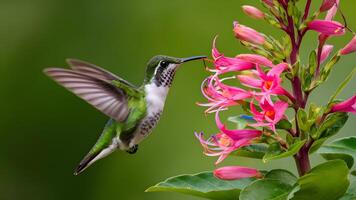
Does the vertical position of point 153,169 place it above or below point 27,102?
below

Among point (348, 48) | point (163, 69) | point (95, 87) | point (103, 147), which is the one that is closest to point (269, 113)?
point (348, 48)

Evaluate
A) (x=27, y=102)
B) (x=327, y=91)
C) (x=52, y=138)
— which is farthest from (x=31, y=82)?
(x=327, y=91)

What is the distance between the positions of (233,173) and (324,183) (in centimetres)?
41

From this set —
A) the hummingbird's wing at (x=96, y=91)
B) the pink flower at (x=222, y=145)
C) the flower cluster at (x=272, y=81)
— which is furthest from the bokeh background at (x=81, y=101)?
the flower cluster at (x=272, y=81)

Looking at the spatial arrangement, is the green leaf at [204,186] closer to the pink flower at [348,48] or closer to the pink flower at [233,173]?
the pink flower at [233,173]

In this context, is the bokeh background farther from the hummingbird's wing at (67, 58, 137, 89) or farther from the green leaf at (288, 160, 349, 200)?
the green leaf at (288, 160, 349, 200)

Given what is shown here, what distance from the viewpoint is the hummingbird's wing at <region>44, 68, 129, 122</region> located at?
10.7ft

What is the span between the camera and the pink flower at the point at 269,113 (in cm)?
244

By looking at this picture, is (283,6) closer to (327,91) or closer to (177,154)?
(327,91)

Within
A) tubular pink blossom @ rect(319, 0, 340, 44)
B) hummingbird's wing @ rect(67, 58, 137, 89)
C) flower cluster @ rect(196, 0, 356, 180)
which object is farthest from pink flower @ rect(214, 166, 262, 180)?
hummingbird's wing @ rect(67, 58, 137, 89)

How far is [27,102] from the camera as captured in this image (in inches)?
215

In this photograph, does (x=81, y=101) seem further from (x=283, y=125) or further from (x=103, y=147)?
(x=283, y=125)

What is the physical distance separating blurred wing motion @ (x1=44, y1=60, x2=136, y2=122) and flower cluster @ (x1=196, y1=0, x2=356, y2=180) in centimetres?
85

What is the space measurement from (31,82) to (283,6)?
10.8 feet
